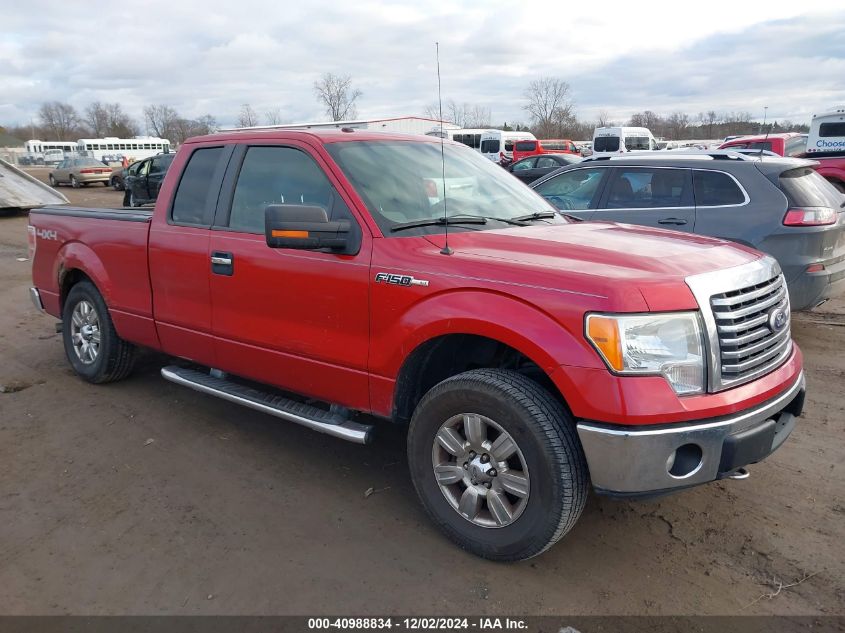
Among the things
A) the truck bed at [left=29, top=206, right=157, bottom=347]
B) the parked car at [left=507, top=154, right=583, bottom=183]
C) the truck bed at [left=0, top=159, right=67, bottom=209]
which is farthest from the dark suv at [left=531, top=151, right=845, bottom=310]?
the truck bed at [left=0, top=159, right=67, bottom=209]

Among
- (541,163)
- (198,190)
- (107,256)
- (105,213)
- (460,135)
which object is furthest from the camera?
(460,135)

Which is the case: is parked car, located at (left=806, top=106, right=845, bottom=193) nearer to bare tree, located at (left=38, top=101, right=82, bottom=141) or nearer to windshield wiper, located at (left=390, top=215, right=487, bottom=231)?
windshield wiper, located at (left=390, top=215, right=487, bottom=231)

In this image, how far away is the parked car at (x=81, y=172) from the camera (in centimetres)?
2930

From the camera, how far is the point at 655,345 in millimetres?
2600

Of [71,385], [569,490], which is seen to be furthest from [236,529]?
[71,385]

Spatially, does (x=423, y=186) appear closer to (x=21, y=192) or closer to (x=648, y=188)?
(x=648, y=188)

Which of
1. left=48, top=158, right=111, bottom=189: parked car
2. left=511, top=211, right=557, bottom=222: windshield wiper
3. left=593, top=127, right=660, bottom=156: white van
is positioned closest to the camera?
→ left=511, top=211, right=557, bottom=222: windshield wiper

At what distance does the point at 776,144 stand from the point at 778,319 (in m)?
18.8

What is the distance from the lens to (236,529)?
3.31m

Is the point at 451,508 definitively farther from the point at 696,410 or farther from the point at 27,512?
the point at 27,512

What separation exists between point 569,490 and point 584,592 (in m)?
0.49

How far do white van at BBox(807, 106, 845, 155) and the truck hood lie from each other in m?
18.4

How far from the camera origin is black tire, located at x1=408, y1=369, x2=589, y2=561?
107 inches

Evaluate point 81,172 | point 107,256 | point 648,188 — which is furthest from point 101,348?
point 81,172
